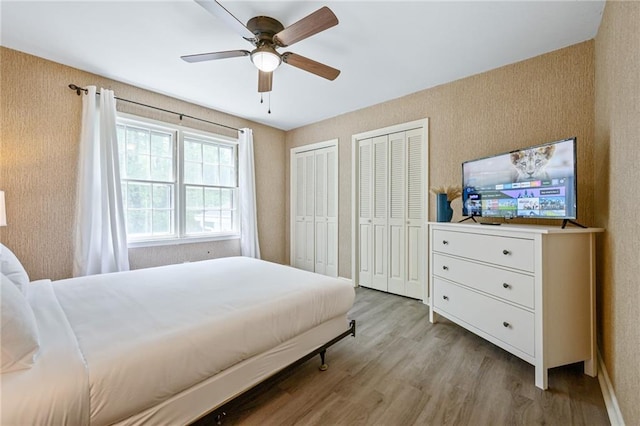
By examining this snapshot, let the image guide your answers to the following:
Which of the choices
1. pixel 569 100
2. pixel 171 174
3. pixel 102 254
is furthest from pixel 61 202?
pixel 569 100

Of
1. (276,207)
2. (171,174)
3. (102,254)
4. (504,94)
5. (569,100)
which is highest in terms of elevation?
(504,94)

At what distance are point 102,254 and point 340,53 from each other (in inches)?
126

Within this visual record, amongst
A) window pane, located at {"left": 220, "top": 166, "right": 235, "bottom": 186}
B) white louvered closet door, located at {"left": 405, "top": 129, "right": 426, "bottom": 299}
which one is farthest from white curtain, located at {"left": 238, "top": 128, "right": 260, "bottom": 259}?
white louvered closet door, located at {"left": 405, "top": 129, "right": 426, "bottom": 299}

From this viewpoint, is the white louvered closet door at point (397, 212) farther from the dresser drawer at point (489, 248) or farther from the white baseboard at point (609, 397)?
the white baseboard at point (609, 397)

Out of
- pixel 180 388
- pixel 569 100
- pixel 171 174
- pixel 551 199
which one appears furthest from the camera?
pixel 171 174

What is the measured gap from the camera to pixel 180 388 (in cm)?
121

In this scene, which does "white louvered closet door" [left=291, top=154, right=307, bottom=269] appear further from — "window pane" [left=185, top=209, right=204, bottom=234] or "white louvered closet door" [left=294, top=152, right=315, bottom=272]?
"window pane" [left=185, top=209, right=204, bottom=234]

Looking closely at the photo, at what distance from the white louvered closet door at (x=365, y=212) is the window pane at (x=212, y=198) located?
2181 mm

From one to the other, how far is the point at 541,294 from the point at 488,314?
1.56ft

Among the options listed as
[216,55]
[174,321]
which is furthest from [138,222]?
[174,321]

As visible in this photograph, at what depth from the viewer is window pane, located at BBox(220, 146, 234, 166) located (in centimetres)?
418

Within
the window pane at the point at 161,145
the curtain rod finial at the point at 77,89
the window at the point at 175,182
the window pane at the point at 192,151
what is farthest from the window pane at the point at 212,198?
the curtain rod finial at the point at 77,89

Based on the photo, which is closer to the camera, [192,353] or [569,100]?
[192,353]

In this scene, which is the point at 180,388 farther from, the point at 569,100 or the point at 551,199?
the point at 569,100
